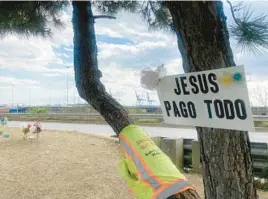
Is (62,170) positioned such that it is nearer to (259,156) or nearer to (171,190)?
(259,156)

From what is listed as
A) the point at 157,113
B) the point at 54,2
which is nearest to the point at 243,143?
the point at 54,2

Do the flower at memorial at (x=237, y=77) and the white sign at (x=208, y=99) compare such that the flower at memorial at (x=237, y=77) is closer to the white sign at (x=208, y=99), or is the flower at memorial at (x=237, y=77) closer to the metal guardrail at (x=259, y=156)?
the white sign at (x=208, y=99)

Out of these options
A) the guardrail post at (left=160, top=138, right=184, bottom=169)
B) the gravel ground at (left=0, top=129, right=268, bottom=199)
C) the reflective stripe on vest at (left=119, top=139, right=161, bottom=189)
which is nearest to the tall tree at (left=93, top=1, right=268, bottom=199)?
the reflective stripe on vest at (left=119, top=139, right=161, bottom=189)

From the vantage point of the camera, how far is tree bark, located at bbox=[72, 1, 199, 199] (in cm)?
249

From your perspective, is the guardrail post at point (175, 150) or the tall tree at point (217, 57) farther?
the guardrail post at point (175, 150)

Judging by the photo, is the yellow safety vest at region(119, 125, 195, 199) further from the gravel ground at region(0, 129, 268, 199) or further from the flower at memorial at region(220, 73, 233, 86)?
the gravel ground at region(0, 129, 268, 199)

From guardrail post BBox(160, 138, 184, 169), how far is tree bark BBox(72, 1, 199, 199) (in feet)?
11.3

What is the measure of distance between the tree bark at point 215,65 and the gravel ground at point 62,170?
3.05 m

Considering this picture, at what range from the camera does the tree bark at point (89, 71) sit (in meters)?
2.49

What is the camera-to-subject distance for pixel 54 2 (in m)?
3.15

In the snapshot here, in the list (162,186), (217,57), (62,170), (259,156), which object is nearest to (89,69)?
(162,186)

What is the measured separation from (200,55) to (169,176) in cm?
59

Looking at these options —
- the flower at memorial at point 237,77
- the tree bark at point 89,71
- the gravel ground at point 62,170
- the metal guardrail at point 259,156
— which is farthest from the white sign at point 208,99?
the metal guardrail at point 259,156

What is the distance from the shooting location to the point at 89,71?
8.94ft
